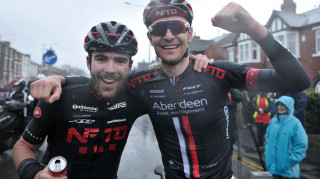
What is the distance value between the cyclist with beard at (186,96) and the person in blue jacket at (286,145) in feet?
8.12

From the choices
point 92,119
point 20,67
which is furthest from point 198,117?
point 20,67

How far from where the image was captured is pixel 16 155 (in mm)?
2002

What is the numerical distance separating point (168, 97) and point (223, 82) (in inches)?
20.2

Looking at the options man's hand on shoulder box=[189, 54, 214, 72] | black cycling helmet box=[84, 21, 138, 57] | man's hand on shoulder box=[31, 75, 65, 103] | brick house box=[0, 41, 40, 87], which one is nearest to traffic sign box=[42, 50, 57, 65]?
black cycling helmet box=[84, 21, 138, 57]

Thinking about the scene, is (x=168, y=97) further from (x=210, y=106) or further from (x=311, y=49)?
(x=311, y=49)

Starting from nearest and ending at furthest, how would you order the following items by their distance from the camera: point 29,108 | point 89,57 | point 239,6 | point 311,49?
point 239,6 < point 89,57 < point 29,108 < point 311,49

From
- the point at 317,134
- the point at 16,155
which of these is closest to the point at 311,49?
the point at 317,134

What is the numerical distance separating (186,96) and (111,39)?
934mm

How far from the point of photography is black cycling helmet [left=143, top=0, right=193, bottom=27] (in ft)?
7.16

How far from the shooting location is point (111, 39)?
89.0 inches

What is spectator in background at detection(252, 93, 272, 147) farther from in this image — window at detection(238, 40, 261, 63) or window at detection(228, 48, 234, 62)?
window at detection(228, 48, 234, 62)

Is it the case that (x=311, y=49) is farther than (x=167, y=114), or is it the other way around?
(x=311, y=49)

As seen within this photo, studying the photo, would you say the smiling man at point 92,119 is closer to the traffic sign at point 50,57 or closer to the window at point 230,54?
the traffic sign at point 50,57

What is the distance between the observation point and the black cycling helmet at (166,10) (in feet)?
7.16
